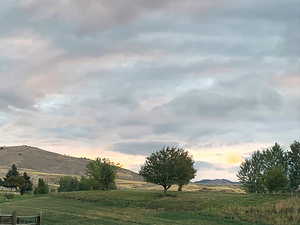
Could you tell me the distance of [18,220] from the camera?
31375 millimetres

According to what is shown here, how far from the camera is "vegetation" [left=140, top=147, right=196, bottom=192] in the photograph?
328 feet

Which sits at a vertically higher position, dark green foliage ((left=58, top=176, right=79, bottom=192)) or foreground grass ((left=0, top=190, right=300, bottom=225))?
dark green foliage ((left=58, top=176, right=79, bottom=192))

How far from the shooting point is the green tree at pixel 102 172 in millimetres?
115812

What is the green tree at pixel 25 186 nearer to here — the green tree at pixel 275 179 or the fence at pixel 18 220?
the green tree at pixel 275 179

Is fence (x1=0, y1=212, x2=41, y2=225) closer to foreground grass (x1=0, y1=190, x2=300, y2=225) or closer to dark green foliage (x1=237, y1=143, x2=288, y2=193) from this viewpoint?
foreground grass (x1=0, y1=190, x2=300, y2=225)

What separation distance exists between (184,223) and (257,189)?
64.0 meters

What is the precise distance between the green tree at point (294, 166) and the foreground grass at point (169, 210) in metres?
34.0

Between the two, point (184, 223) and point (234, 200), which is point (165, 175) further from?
point (184, 223)

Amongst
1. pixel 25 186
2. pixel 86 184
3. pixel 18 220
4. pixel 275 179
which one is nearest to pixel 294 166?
pixel 275 179

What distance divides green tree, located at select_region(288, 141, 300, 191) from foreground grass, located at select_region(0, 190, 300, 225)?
34021 mm

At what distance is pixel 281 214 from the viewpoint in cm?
6831

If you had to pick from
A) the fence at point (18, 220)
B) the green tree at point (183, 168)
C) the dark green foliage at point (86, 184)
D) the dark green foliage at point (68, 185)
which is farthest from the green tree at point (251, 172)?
the fence at point (18, 220)

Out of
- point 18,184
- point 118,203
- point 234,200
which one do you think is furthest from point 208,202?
point 18,184

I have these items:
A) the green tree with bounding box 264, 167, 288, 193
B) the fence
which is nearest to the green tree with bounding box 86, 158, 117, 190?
the green tree with bounding box 264, 167, 288, 193
